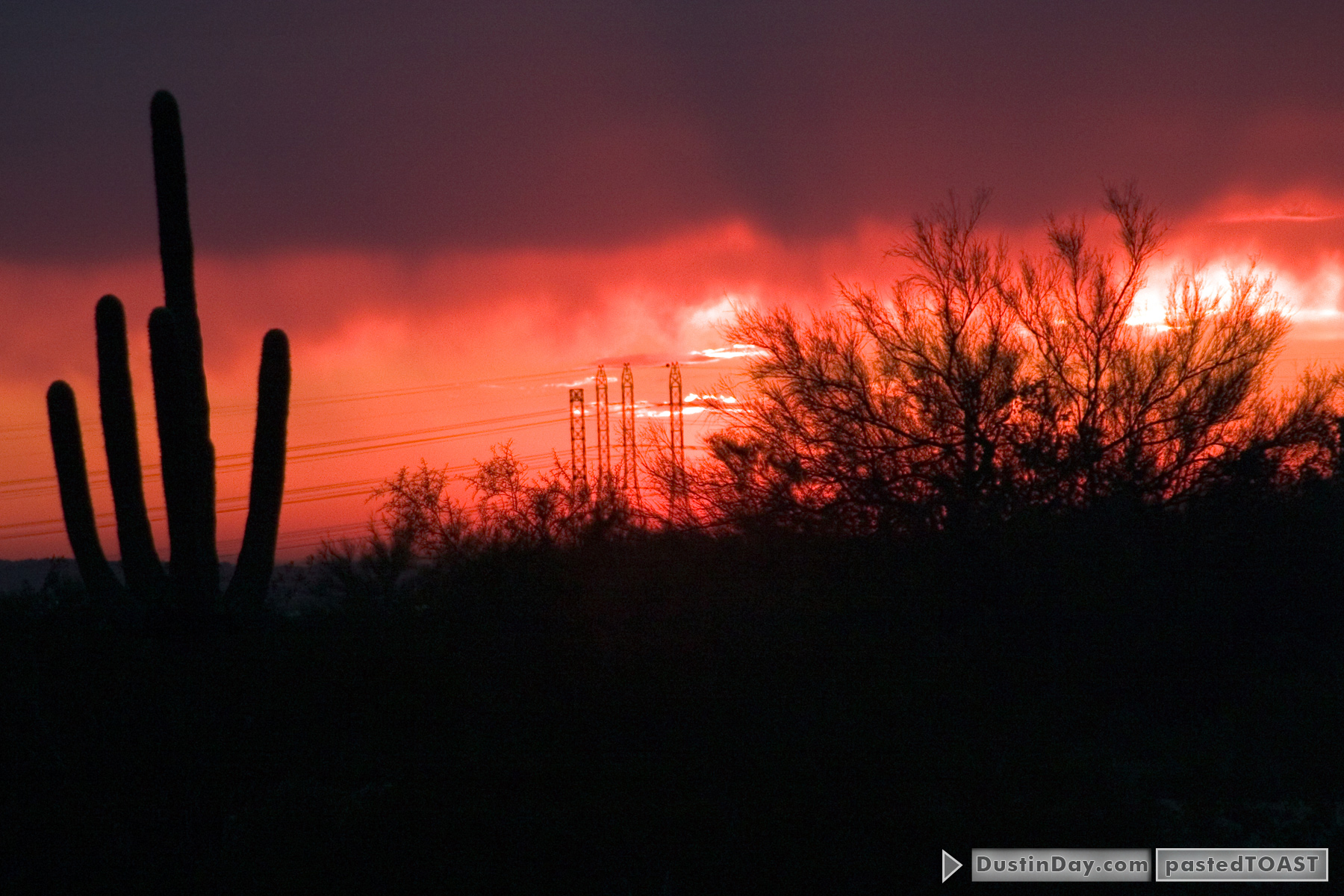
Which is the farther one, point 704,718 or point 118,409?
point 704,718

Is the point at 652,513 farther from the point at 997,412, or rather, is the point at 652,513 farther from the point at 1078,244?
the point at 1078,244

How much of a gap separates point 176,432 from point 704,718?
8.31m

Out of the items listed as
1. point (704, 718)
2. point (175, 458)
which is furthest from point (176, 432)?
point (704, 718)

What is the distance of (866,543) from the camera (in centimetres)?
2283

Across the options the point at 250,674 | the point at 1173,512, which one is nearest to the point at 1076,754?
the point at 1173,512

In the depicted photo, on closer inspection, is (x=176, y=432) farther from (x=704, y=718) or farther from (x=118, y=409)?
(x=704, y=718)

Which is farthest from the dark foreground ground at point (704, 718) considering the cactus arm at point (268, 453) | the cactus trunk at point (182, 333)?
the cactus trunk at point (182, 333)

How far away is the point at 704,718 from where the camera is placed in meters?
19.2

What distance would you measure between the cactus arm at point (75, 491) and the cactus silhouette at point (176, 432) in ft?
0.07

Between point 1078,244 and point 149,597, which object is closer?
point 149,597

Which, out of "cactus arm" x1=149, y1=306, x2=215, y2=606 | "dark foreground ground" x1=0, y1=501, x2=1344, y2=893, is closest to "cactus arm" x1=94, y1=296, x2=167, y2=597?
"cactus arm" x1=149, y1=306, x2=215, y2=606

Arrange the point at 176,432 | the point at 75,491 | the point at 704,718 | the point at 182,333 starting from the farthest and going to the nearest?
the point at 75,491 < the point at 704,718 < the point at 182,333 < the point at 176,432

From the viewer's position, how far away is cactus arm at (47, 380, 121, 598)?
65.5ft

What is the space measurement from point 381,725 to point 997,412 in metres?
11.5
